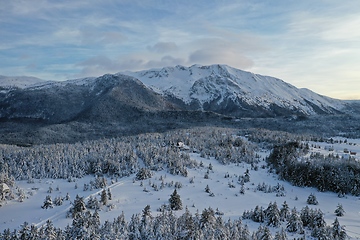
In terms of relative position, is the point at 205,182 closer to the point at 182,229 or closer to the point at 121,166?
the point at 121,166

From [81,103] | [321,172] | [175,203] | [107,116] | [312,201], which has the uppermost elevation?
[81,103]

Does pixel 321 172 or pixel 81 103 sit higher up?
pixel 81 103

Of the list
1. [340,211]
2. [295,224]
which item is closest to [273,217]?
[295,224]

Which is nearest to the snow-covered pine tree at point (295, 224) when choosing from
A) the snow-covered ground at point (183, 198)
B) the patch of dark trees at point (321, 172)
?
the snow-covered ground at point (183, 198)

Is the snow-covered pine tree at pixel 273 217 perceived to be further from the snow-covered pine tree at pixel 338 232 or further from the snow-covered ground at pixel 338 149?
the snow-covered ground at pixel 338 149

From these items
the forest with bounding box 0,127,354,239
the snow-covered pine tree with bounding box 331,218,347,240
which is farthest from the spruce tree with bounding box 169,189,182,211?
the snow-covered pine tree with bounding box 331,218,347,240

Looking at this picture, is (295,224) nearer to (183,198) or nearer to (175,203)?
(175,203)

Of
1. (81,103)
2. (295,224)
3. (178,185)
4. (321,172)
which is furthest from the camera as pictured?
(81,103)

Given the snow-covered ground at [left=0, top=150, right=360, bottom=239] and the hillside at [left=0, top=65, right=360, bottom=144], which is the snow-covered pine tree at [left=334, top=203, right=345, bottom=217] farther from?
the hillside at [left=0, top=65, right=360, bottom=144]
